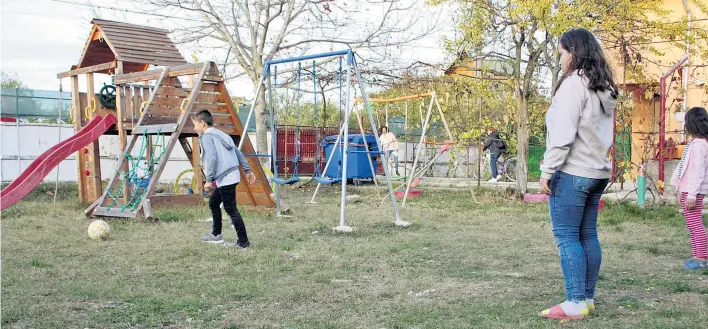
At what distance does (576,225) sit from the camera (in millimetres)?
4168

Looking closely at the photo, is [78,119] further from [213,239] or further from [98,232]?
[213,239]

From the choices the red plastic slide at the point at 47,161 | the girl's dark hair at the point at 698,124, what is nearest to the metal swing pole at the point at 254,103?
the red plastic slide at the point at 47,161

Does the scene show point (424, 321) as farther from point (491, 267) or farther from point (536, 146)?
point (536, 146)

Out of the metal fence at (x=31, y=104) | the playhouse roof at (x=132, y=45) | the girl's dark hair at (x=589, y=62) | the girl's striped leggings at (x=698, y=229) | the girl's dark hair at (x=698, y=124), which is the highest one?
the playhouse roof at (x=132, y=45)

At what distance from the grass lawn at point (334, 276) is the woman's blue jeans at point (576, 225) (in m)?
0.27

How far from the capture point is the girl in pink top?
6.00 meters

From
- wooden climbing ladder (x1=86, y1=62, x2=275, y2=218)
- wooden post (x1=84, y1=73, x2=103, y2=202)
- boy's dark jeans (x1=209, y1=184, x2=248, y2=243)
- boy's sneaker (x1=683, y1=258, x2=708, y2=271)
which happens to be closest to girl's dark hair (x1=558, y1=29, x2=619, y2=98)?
boy's sneaker (x1=683, y1=258, x2=708, y2=271)

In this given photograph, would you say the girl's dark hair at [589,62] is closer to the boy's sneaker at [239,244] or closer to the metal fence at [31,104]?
the boy's sneaker at [239,244]

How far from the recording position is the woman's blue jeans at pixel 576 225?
4.13 meters

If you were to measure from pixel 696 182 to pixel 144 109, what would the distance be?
7.94 meters

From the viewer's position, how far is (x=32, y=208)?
37.5 feet

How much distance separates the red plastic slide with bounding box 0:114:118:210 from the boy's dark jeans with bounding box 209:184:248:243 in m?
4.04

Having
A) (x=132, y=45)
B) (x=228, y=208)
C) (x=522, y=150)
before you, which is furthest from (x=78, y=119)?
(x=522, y=150)

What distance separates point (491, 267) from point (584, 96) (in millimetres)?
2461
